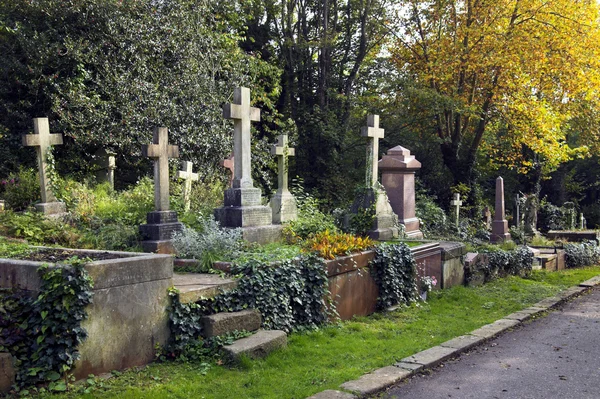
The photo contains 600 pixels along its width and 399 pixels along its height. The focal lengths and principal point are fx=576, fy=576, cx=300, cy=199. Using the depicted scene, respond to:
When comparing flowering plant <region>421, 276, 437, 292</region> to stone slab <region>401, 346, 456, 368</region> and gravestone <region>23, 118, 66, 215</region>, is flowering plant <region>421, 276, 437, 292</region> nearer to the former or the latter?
stone slab <region>401, 346, 456, 368</region>

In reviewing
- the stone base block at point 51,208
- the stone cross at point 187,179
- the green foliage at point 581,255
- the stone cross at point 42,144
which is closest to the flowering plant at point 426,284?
the stone cross at point 187,179

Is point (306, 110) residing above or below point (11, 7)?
below

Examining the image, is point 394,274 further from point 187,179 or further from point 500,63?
→ point 500,63

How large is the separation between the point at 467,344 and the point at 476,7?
15.3 meters

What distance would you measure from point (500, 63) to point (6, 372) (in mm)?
17444

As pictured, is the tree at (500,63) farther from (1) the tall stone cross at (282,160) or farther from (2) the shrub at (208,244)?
(2) the shrub at (208,244)

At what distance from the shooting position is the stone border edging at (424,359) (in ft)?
16.1

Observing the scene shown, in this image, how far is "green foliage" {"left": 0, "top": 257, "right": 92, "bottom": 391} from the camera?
4.53 m

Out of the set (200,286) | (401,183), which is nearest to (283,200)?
(401,183)

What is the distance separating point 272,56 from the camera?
2191 centimetres

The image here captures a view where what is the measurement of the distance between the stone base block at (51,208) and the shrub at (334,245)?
16.5 ft

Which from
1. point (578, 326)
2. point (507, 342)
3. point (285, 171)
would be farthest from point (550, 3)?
point (507, 342)

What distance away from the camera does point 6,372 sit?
4.36 m

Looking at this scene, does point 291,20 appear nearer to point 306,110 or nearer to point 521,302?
point 306,110
